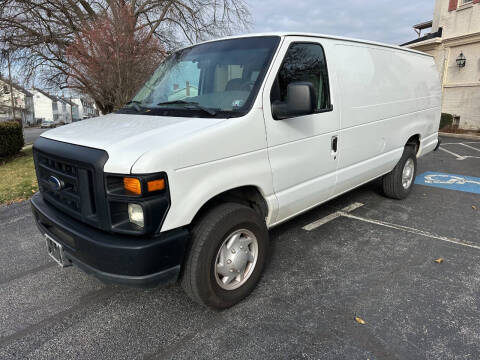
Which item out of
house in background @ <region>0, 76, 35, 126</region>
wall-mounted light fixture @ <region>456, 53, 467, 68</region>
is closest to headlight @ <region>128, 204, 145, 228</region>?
wall-mounted light fixture @ <region>456, 53, 467, 68</region>

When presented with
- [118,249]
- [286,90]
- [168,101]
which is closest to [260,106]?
[286,90]

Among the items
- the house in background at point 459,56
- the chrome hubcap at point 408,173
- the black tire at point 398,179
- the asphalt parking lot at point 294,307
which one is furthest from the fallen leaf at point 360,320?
the house in background at point 459,56

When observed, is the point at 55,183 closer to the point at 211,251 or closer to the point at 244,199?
the point at 211,251

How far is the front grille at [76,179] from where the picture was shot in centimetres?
217

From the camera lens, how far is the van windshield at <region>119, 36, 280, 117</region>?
2.80 meters

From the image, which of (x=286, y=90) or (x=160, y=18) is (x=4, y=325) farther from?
(x=160, y=18)

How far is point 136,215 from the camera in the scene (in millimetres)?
2152

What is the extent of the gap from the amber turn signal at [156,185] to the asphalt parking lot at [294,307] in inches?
44.8

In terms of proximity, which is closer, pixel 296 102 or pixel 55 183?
pixel 55 183

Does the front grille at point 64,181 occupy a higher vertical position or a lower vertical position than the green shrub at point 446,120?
higher

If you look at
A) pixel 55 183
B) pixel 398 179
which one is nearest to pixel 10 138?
pixel 55 183

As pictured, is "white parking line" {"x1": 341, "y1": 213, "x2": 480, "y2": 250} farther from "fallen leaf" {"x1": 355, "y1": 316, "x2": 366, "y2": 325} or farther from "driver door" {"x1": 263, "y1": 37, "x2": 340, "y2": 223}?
"fallen leaf" {"x1": 355, "y1": 316, "x2": 366, "y2": 325}

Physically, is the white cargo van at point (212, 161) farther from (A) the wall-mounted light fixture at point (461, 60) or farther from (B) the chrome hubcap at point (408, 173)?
(A) the wall-mounted light fixture at point (461, 60)

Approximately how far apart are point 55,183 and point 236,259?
58.3 inches
